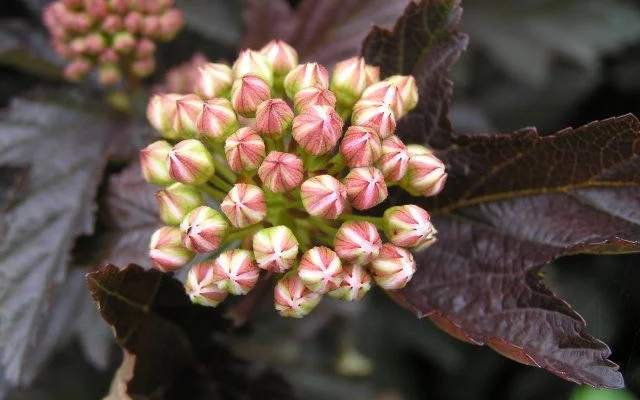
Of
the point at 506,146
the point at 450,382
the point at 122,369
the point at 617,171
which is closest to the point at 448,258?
the point at 506,146

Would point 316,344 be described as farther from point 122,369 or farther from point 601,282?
point 122,369

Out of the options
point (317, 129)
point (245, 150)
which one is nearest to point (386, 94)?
point (317, 129)

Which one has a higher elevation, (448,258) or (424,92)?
(424,92)

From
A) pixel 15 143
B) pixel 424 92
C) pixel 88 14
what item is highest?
pixel 424 92

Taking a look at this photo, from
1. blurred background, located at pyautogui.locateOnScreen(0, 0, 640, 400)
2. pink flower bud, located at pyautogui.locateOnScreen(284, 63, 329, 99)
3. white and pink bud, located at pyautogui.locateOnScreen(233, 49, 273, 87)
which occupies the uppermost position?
pink flower bud, located at pyautogui.locateOnScreen(284, 63, 329, 99)

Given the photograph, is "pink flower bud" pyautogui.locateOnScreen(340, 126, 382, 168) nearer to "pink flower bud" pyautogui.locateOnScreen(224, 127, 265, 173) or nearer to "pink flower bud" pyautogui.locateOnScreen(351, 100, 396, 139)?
"pink flower bud" pyautogui.locateOnScreen(351, 100, 396, 139)

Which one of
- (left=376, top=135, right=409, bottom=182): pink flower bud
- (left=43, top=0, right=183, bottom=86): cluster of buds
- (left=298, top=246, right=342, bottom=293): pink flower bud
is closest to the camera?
(left=298, top=246, right=342, bottom=293): pink flower bud

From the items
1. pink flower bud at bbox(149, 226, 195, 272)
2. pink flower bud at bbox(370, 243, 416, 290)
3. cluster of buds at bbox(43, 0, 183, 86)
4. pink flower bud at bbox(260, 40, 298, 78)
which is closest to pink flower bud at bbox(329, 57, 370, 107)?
pink flower bud at bbox(260, 40, 298, 78)
